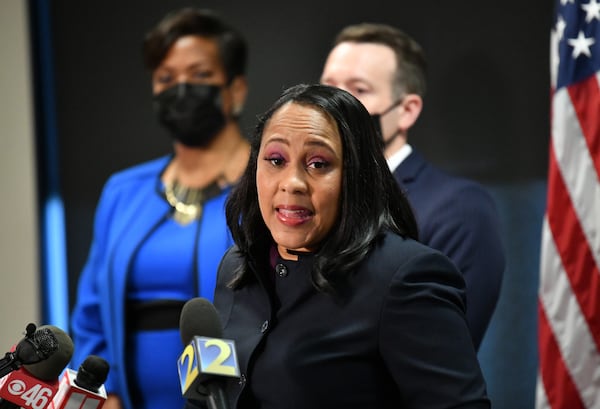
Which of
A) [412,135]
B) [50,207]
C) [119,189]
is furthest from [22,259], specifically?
[412,135]

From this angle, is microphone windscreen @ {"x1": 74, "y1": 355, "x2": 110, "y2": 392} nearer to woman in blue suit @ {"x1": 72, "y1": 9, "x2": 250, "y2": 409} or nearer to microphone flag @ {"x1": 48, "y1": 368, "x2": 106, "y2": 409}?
microphone flag @ {"x1": 48, "y1": 368, "x2": 106, "y2": 409}

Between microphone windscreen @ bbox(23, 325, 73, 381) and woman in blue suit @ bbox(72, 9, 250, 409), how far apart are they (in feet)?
5.52

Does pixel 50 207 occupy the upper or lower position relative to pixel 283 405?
lower

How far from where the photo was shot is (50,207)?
455 cm

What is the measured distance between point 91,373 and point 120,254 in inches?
74.6

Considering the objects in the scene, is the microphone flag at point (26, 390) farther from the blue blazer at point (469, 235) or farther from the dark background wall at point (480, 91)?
the dark background wall at point (480, 91)

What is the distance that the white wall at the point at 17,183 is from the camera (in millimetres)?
4465

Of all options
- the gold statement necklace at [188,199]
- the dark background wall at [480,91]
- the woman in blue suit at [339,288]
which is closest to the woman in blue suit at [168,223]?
the gold statement necklace at [188,199]

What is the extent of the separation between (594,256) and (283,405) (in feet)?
5.93

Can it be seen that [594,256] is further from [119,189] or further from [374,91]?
[119,189]

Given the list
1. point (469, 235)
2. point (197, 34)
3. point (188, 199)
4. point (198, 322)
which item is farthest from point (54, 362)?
point (197, 34)

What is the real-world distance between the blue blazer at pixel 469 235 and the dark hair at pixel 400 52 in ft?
1.43

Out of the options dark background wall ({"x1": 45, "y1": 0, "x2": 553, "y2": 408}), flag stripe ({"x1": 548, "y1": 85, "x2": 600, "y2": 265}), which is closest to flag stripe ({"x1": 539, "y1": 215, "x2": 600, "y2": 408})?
flag stripe ({"x1": 548, "y1": 85, "x2": 600, "y2": 265})

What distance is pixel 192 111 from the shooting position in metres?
3.80
